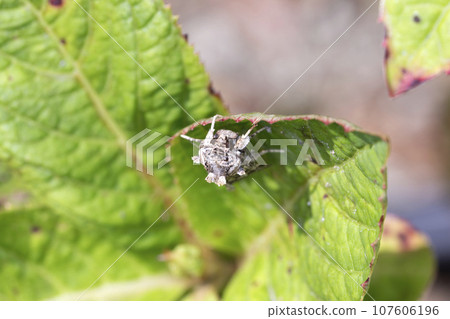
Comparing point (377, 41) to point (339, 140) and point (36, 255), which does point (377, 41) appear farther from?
point (36, 255)

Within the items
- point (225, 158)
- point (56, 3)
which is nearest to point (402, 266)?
point (225, 158)

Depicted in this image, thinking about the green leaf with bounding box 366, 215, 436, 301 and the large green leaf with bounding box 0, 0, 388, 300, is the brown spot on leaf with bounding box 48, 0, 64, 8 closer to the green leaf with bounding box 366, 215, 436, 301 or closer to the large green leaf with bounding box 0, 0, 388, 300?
the large green leaf with bounding box 0, 0, 388, 300

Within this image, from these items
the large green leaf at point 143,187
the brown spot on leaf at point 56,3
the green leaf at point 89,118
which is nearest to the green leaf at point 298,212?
the large green leaf at point 143,187

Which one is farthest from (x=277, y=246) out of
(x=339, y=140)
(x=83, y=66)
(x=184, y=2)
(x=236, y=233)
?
(x=184, y=2)

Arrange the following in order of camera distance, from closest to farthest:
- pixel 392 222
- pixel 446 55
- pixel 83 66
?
pixel 446 55 → pixel 83 66 → pixel 392 222

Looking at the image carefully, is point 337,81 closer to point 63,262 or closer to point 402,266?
point 402,266

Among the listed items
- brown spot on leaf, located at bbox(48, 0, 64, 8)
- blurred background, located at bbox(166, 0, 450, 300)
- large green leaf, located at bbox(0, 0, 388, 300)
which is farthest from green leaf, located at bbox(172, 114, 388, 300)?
blurred background, located at bbox(166, 0, 450, 300)

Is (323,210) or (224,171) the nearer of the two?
(323,210)
